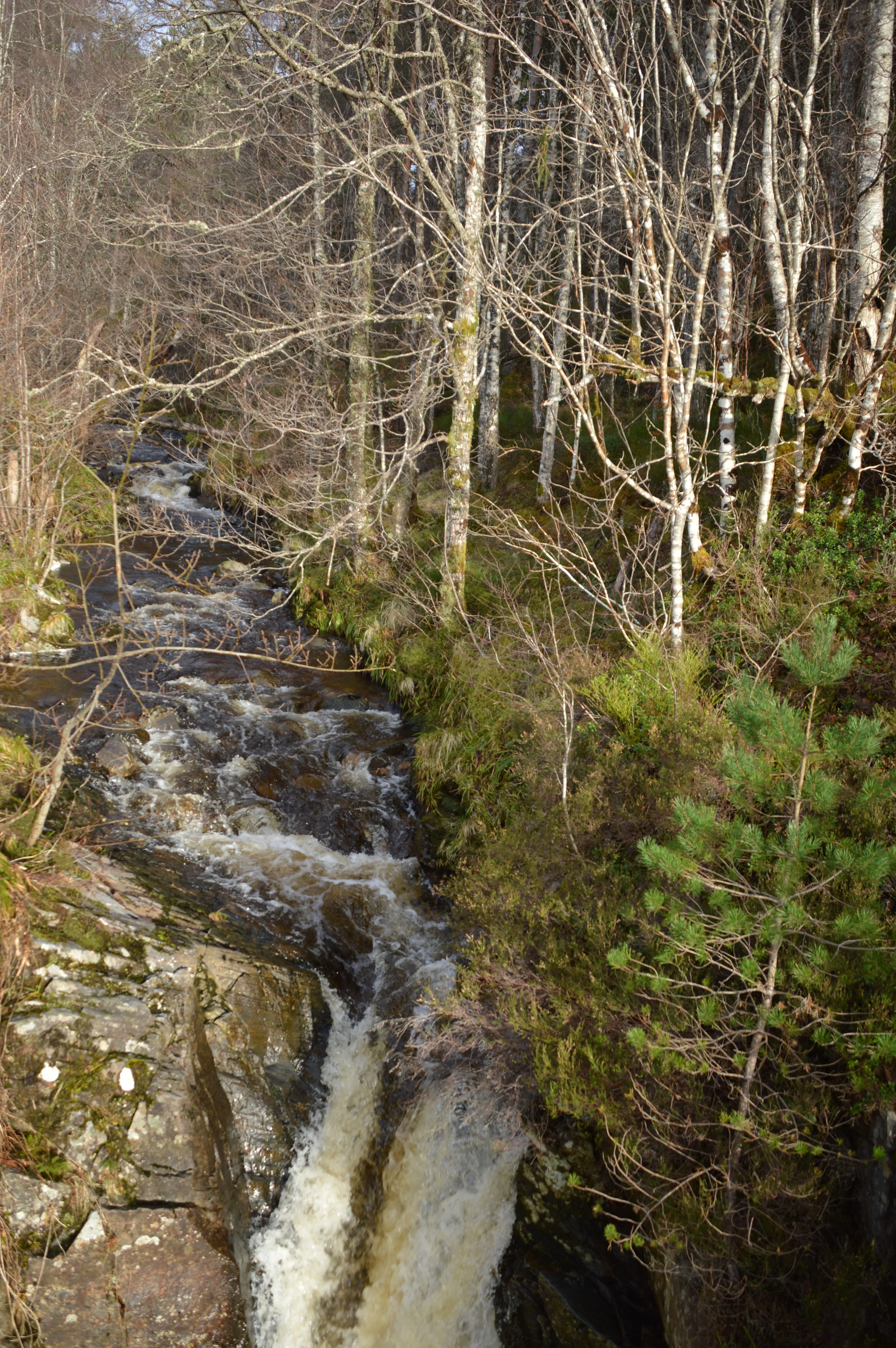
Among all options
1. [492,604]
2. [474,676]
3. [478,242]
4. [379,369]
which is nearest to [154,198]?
[379,369]

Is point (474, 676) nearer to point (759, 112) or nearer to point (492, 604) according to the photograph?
point (492, 604)

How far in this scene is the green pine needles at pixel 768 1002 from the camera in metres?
2.90

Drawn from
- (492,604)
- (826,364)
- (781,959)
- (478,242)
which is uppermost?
(478,242)

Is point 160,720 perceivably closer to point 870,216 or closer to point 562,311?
point 562,311

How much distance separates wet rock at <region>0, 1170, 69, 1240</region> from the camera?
3662 mm

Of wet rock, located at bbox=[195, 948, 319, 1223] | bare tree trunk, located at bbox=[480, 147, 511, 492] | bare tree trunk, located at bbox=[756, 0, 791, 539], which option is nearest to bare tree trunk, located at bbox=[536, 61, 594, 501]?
bare tree trunk, located at bbox=[480, 147, 511, 492]

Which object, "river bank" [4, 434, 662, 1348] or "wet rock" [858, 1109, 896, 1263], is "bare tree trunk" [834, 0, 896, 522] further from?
"river bank" [4, 434, 662, 1348]

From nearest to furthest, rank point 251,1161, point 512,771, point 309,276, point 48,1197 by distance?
1. point 48,1197
2. point 251,1161
3. point 512,771
4. point 309,276

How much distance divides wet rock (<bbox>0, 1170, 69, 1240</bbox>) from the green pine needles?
2881 mm

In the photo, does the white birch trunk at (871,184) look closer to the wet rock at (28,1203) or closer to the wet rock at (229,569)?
the wet rock at (28,1203)

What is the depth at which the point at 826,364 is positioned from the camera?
7.04 meters

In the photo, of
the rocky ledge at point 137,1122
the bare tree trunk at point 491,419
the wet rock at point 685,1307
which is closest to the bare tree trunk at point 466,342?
the bare tree trunk at point 491,419

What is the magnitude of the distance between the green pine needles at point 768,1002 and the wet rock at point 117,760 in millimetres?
5252

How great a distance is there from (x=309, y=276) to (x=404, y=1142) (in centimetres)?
995
